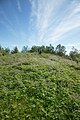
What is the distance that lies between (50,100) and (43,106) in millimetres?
1335

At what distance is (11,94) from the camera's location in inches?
647

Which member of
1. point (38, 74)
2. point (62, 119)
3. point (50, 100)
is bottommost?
point (62, 119)

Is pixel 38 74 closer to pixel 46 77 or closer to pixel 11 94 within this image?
pixel 46 77

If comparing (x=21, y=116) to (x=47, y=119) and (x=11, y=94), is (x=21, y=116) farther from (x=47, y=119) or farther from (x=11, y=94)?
(x=11, y=94)

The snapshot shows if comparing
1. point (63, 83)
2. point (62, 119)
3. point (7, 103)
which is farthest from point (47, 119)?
point (63, 83)

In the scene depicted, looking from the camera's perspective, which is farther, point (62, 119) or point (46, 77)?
point (46, 77)

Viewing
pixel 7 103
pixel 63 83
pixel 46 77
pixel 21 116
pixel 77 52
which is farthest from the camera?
pixel 77 52

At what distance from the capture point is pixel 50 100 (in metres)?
16.1

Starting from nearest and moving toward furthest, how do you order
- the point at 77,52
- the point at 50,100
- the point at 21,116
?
the point at 21,116 < the point at 50,100 < the point at 77,52

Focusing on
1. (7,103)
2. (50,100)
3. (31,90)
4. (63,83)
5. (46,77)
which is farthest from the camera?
(46,77)

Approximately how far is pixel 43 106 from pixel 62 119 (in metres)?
2.13

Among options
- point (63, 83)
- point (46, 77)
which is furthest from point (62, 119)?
point (46, 77)

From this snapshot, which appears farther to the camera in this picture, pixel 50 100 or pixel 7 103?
pixel 50 100

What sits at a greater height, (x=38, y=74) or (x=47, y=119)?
(x=38, y=74)
